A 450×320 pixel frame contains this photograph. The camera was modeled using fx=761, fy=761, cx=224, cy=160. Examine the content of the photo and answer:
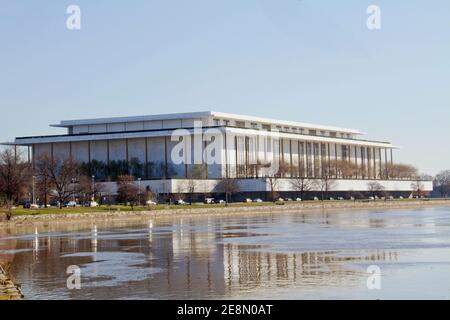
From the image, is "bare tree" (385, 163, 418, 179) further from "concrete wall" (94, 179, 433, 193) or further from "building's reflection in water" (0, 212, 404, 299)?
"building's reflection in water" (0, 212, 404, 299)

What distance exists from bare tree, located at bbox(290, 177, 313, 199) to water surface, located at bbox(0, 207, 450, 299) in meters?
81.6

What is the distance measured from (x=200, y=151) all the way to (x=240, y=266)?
310 ft

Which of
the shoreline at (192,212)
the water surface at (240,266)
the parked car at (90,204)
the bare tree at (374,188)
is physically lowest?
the water surface at (240,266)

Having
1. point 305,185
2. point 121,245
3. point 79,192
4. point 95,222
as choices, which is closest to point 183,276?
point 121,245

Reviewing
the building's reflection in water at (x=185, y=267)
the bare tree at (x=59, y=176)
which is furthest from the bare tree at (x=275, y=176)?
the building's reflection in water at (x=185, y=267)

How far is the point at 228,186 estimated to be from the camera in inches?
4385

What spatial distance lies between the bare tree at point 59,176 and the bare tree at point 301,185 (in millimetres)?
38447

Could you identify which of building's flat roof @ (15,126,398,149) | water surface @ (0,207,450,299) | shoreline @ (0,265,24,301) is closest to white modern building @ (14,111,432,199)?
building's flat roof @ (15,126,398,149)

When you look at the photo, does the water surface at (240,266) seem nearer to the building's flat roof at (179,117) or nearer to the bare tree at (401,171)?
the building's flat roof at (179,117)

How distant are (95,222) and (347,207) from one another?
166 feet

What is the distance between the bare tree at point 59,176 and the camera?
89.9m

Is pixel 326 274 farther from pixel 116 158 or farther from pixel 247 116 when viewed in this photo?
pixel 247 116

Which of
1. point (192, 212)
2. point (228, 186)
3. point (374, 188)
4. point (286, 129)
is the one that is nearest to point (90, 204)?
point (192, 212)

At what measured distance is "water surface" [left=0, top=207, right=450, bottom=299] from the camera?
2033cm
